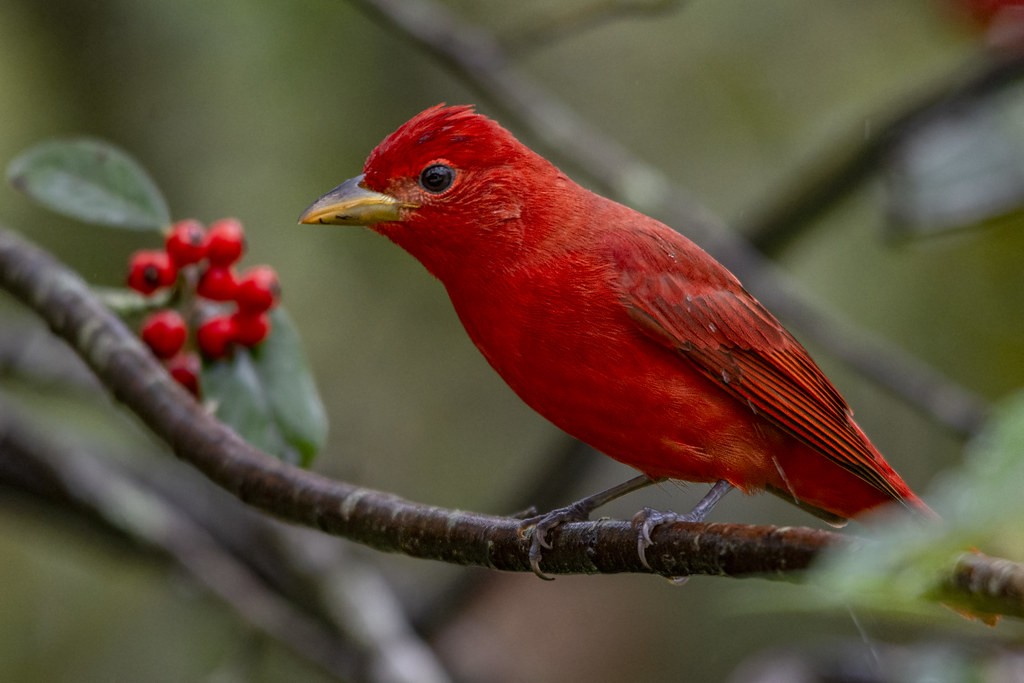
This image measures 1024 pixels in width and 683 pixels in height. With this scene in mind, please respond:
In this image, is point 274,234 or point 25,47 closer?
point 25,47

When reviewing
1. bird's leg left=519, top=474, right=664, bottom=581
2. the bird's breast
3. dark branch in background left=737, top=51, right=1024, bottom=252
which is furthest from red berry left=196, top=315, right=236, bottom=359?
dark branch in background left=737, top=51, right=1024, bottom=252

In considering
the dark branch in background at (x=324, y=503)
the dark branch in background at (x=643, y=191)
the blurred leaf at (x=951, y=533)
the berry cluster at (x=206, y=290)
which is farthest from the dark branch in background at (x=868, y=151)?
the blurred leaf at (x=951, y=533)

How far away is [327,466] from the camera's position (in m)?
5.11

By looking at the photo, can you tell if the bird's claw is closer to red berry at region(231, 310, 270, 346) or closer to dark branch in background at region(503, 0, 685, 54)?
red berry at region(231, 310, 270, 346)

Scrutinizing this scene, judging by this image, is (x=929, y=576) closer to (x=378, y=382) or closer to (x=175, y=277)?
(x=175, y=277)

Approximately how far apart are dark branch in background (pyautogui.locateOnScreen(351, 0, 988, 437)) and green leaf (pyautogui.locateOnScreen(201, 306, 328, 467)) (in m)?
1.58

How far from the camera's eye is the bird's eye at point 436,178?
3195 millimetres

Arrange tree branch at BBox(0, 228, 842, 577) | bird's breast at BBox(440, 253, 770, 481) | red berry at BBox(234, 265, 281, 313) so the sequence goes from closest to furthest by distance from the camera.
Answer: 1. tree branch at BBox(0, 228, 842, 577)
2. bird's breast at BBox(440, 253, 770, 481)
3. red berry at BBox(234, 265, 281, 313)

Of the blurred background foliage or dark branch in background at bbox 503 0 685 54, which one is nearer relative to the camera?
dark branch in background at bbox 503 0 685 54

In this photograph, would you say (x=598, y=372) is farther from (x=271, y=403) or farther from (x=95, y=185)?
(x=95, y=185)

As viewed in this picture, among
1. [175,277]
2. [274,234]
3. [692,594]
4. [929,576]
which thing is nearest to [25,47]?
[274,234]

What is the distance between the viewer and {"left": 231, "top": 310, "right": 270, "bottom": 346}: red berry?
2.99 metres

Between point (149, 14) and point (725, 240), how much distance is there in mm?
2361

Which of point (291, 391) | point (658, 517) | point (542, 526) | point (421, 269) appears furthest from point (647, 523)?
point (421, 269)
